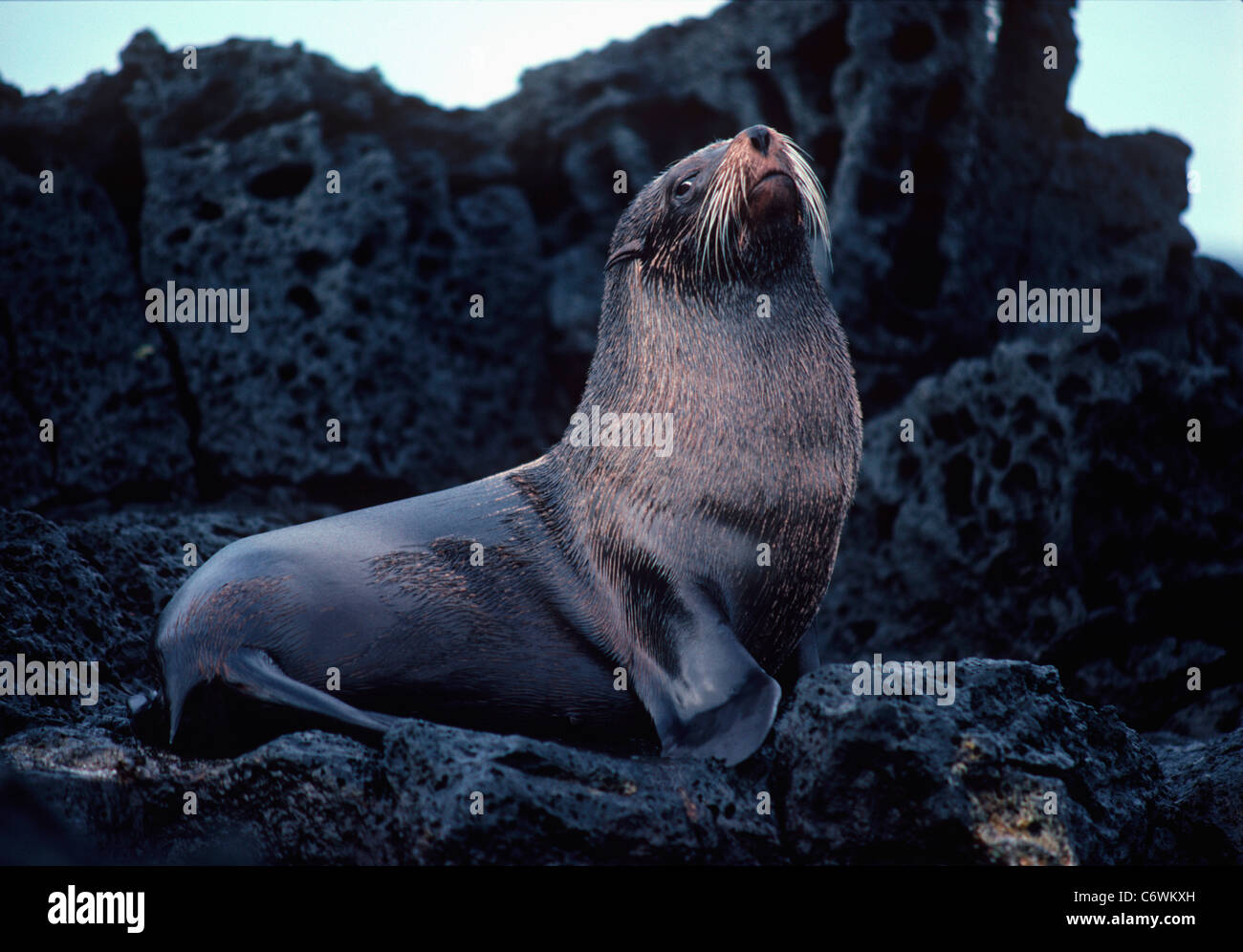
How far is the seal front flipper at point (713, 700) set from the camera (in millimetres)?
4070

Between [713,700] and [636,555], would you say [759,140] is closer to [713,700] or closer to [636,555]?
[636,555]

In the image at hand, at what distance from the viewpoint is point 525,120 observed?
9.85m

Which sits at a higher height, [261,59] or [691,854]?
[261,59]

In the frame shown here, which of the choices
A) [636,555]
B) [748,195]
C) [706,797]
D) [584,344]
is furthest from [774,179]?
[584,344]

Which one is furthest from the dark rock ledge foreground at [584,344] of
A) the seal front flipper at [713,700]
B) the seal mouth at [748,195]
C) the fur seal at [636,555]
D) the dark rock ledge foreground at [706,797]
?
the seal mouth at [748,195]

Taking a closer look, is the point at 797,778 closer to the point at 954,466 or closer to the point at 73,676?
the point at 73,676

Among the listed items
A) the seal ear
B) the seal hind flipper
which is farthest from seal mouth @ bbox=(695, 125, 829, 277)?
the seal hind flipper

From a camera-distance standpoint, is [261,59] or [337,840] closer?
[337,840]

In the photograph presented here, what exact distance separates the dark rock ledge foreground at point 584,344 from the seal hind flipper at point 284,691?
152 mm

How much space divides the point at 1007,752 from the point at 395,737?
1.85m

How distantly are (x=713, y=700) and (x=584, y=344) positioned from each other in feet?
18.0
